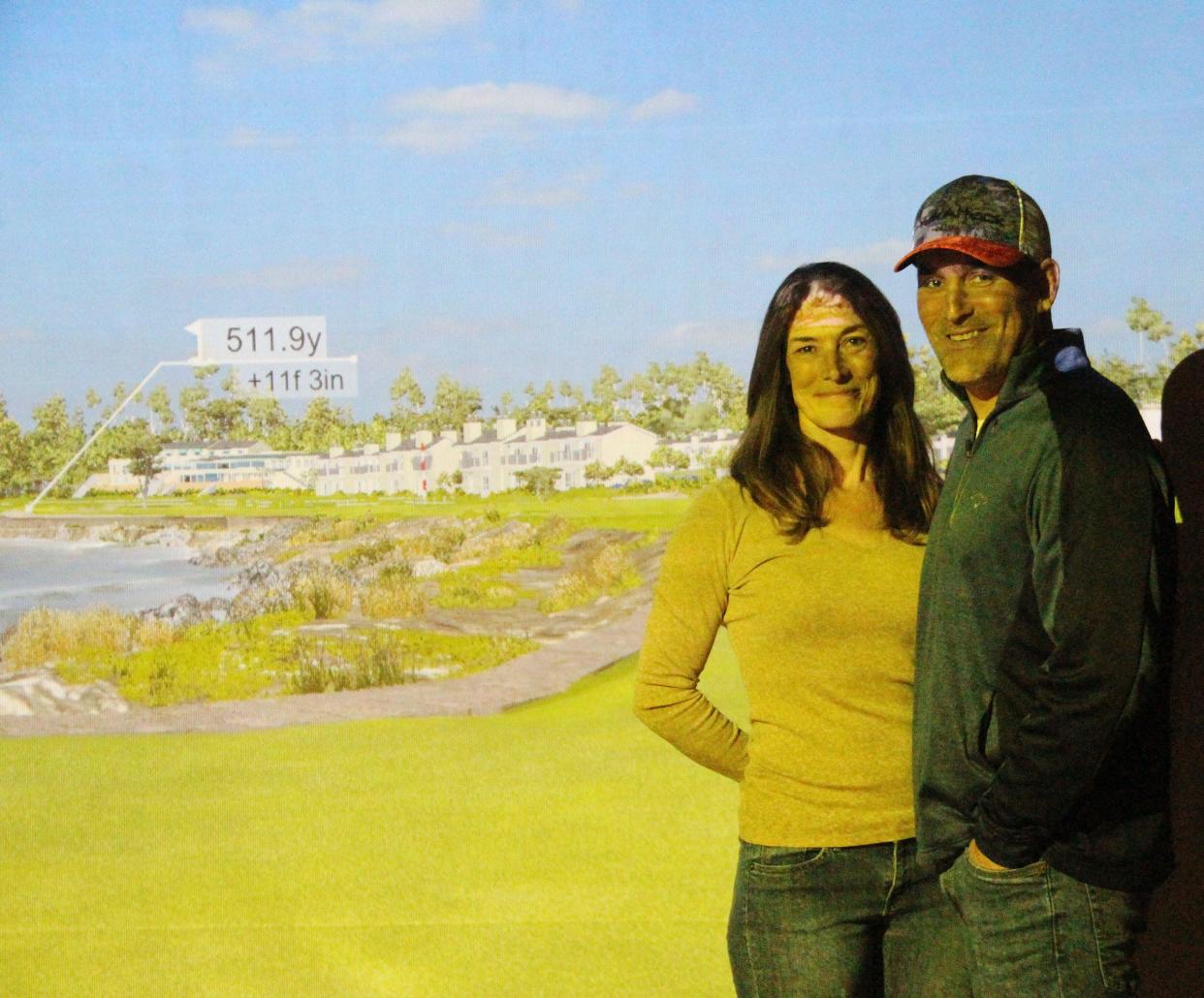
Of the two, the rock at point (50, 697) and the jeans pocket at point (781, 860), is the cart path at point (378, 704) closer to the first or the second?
the rock at point (50, 697)

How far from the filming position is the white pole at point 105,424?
508 centimetres

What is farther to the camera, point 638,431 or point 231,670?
point 638,431

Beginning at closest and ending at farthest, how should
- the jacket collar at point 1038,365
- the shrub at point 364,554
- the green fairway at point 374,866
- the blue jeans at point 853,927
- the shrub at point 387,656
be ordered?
the jacket collar at point 1038,365
the blue jeans at point 853,927
the green fairway at point 374,866
the shrub at point 387,656
the shrub at point 364,554

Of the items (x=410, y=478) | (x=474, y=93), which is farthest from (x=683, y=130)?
(x=410, y=478)

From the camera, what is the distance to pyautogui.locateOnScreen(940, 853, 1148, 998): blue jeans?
3.81 ft

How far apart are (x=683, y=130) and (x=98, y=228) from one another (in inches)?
85.0

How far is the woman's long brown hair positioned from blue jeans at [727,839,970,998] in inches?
13.1

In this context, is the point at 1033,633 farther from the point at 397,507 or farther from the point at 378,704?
the point at 397,507

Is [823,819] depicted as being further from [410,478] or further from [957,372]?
[410,478]

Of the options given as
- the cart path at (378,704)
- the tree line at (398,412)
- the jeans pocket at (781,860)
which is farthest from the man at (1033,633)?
the tree line at (398,412)

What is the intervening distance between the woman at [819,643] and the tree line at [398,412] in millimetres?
3790

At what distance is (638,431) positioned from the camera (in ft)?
18.5

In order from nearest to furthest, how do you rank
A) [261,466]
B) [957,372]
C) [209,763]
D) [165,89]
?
1. [957,372]
2. [209,763]
3. [165,89]
4. [261,466]
